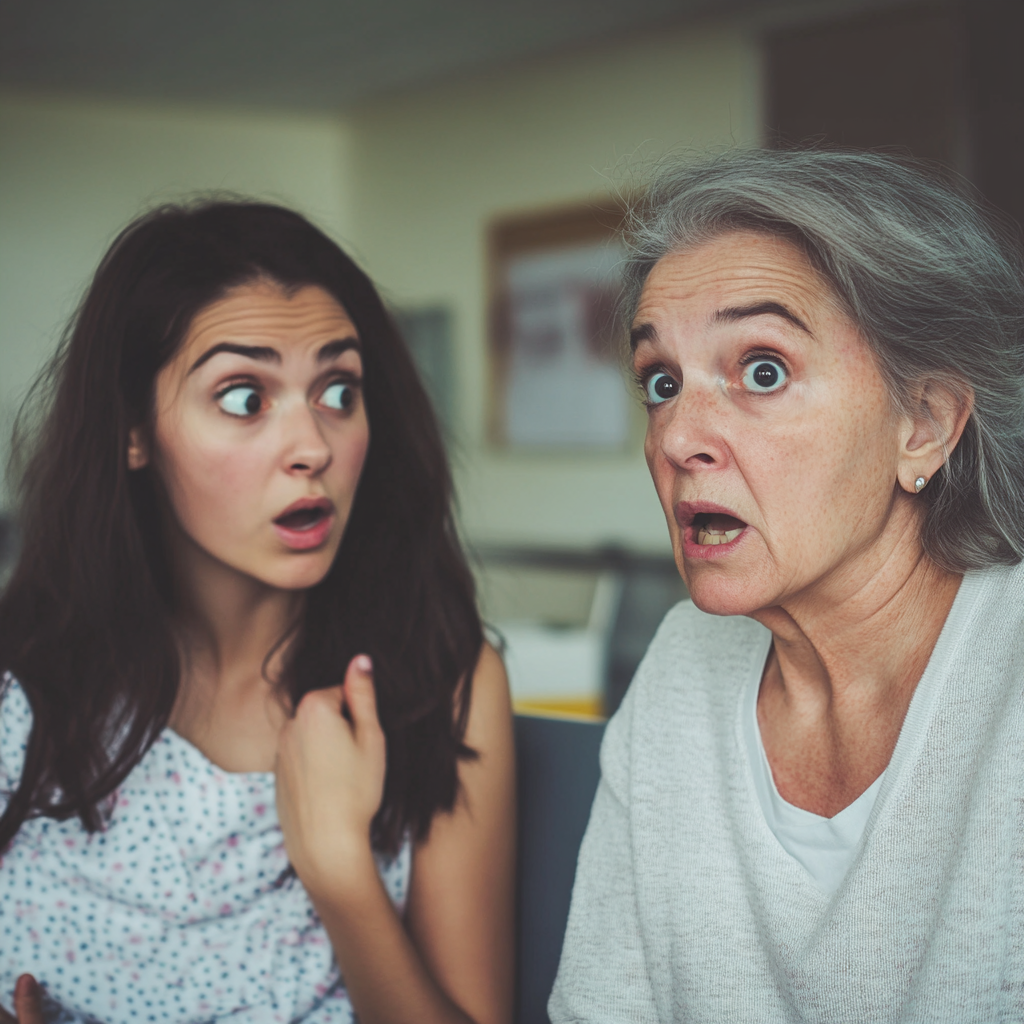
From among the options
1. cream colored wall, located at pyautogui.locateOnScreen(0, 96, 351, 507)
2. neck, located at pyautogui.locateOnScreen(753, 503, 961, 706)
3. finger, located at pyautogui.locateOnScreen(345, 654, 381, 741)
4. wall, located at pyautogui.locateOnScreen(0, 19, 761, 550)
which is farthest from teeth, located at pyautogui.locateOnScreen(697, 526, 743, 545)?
cream colored wall, located at pyautogui.locateOnScreen(0, 96, 351, 507)

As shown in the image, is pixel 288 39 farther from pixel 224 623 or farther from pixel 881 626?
pixel 881 626

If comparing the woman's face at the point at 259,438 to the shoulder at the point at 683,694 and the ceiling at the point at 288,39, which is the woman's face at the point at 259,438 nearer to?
the shoulder at the point at 683,694

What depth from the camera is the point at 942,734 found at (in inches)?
42.8

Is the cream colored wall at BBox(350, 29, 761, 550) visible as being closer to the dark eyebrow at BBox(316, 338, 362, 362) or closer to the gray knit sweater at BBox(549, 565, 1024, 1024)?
the dark eyebrow at BBox(316, 338, 362, 362)

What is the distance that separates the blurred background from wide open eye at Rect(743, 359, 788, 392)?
2.48 m

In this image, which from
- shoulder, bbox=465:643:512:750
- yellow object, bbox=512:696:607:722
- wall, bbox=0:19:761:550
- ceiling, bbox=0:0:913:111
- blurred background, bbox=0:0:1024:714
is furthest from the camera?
wall, bbox=0:19:761:550

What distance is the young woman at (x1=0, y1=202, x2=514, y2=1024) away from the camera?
146 centimetres

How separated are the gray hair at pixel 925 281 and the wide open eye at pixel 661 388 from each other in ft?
0.45

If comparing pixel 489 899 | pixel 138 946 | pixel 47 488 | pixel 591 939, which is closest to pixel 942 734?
pixel 591 939

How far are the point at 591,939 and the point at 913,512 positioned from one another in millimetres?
638

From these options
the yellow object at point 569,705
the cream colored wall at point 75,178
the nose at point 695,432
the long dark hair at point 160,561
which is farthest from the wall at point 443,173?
the nose at point 695,432

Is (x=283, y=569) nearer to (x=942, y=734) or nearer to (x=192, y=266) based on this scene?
(x=192, y=266)

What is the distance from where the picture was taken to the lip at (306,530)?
1470mm

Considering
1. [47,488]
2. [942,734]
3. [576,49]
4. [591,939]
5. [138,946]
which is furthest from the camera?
[576,49]
